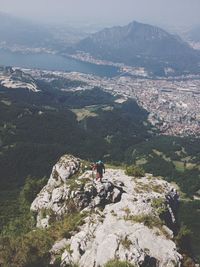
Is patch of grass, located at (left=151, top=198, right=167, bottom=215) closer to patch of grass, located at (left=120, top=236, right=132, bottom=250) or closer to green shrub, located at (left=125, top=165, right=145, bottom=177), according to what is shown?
green shrub, located at (left=125, top=165, right=145, bottom=177)

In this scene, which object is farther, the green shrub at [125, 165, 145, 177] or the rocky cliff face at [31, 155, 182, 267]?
the green shrub at [125, 165, 145, 177]

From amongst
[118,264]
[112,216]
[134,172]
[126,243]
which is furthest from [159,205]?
[118,264]

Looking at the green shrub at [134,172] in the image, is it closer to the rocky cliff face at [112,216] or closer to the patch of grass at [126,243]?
the rocky cliff face at [112,216]

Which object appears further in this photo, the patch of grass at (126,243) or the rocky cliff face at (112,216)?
the rocky cliff face at (112,216)

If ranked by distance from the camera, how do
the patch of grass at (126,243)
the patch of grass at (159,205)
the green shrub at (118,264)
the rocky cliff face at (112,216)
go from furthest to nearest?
the patch of grass at (159,205)
the rocky cliff face at (112,216)
the patch of grass at (126,243)
the green shrub at (118,264)

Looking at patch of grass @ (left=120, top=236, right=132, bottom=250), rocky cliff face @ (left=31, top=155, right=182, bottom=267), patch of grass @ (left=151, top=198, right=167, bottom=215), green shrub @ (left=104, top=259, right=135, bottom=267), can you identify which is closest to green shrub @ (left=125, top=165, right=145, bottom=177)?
rocky cliff face @ (left=31, top=155, right=182, bottom=267)

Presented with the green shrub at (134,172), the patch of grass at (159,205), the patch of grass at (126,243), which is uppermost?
the patch of grass at (126,243)

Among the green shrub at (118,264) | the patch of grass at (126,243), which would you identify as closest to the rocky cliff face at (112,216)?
the patch of grass at (126,243)

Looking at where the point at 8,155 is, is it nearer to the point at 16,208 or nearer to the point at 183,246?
the point at 16,208

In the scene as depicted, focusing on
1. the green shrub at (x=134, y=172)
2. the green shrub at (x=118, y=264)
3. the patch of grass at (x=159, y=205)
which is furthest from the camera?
the green shrub at (x=134, y=172)
